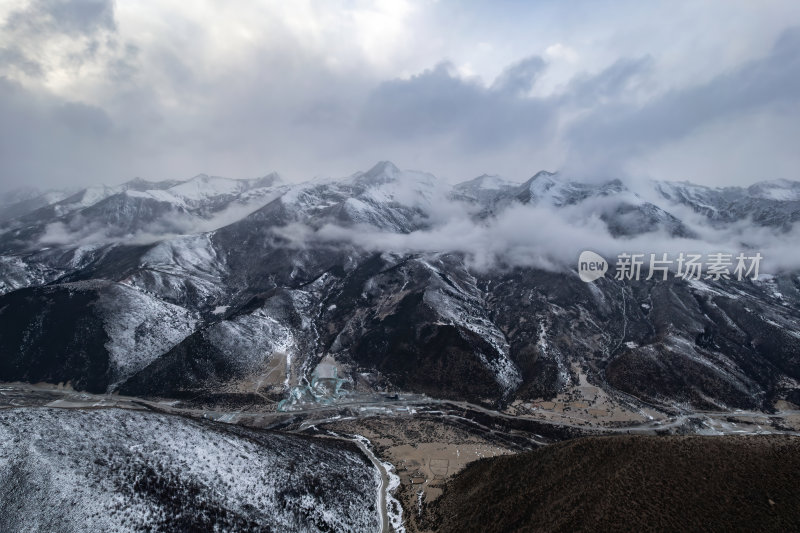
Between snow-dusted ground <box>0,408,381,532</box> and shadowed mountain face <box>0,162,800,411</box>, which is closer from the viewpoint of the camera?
snow-dusted ground <box>0,408,381,532</box>

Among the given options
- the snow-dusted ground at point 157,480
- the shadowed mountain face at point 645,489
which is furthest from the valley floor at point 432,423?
the shadowed mountain face at point 645,489

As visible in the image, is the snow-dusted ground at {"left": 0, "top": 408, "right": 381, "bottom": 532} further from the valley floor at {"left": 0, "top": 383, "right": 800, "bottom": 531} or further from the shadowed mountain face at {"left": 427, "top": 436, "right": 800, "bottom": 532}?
the shadowed mountain face at {"left": 427, "top": 436, "right": 800, "bottom": 532}

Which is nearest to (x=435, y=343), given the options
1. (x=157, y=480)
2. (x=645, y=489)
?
(x=645, y=489)

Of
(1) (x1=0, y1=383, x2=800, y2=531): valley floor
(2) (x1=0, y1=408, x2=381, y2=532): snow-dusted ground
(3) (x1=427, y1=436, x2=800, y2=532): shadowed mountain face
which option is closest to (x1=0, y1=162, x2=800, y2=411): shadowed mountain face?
(1) (x1=0, y1=383, x2=800, y2=531): valley floor

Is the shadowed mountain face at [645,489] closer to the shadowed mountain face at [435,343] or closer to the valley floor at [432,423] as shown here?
the valley floor at [432,423]

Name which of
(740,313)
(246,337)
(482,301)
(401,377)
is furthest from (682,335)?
(246,337)

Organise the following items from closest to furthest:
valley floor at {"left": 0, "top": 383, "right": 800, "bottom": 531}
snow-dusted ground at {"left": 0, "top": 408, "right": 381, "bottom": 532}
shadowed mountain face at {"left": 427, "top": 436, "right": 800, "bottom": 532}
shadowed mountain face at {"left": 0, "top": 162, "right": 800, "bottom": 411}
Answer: shadowed mountain face at {"left": 427, "top": 436, "right": 800, "bottom": 532}
snow-dusted ground at {"left": 0, "top": 408, "right": 381, "bottom": 532}
valley floor at {"left": 0, "top": 383, "right": 800, "bottom": 531}
shadowed mountain face at {"left": 0, "top": 162, "right": 800, "bottom": 411}

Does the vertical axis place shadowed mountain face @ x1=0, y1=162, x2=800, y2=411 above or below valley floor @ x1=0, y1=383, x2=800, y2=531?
above

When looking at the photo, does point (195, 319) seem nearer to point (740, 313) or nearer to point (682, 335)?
point (682, 335)
